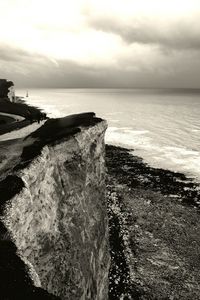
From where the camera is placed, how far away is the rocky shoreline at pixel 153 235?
18.8 m

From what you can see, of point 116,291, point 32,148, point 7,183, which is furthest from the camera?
point 116,291

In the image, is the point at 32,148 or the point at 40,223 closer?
the point at 40,223

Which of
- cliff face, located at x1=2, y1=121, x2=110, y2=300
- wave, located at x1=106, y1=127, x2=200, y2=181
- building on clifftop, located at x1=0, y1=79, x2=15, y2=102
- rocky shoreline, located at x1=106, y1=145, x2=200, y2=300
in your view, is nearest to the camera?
cliff face, located at x1=2, y1=121, x2=110, y2=300

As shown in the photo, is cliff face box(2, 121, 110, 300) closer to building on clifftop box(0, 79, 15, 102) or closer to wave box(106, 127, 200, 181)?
wave box(106, 127, 200, 181)

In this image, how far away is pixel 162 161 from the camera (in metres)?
46.0

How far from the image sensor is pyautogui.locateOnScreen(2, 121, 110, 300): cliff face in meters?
10.6

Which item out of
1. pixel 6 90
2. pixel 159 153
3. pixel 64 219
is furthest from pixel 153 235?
pixel 6 90

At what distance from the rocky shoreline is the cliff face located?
8.48 ft

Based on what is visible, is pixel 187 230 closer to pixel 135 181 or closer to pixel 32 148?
pixel 135 181

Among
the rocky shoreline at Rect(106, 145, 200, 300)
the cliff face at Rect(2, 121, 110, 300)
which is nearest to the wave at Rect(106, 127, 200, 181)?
the rocky shoreline at Rect(106, 145, 200, 300)

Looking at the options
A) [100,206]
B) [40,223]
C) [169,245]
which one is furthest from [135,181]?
[40,223]

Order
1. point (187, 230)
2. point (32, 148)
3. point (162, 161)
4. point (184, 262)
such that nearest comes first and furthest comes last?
A: point (32, 148), point (184, 262), point (187, 230), point (162, 161)

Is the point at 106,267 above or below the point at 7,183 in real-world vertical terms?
below

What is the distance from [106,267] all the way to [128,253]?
12.5 ft
